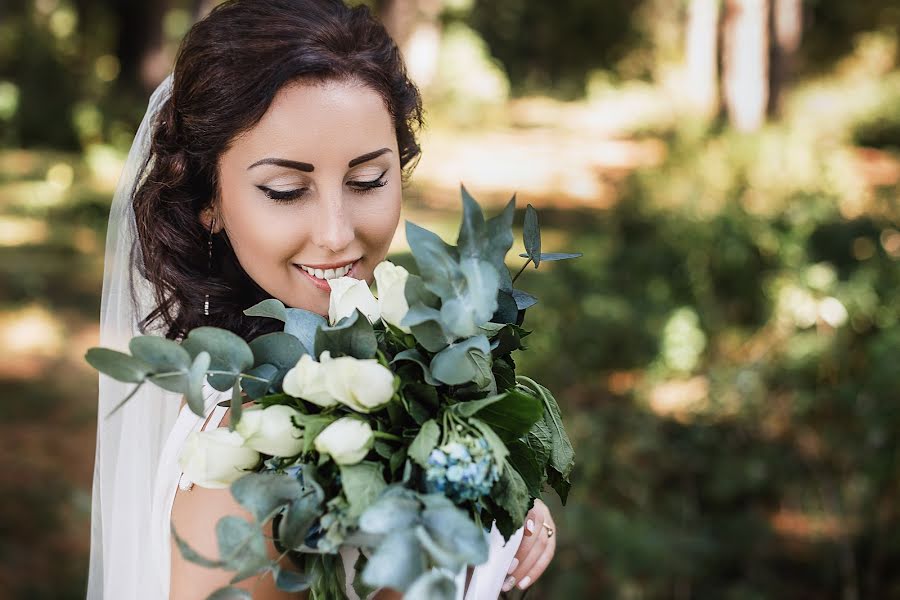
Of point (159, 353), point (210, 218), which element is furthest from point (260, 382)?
point (210, 218)

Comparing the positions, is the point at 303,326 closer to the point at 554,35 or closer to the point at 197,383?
the point at 197,383

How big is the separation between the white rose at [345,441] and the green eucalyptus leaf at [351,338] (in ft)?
0.37

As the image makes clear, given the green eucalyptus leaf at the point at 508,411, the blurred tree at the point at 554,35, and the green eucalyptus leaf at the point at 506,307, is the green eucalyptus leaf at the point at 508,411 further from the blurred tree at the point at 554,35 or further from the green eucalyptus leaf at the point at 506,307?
the blurred tree at the point at 554,35

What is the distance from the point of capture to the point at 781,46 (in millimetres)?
11922

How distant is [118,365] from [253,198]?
0.51m

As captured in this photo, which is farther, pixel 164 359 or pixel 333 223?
pixel 333 223

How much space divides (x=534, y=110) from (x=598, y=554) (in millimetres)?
16017

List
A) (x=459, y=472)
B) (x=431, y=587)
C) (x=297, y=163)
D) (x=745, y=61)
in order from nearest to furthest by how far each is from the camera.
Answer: (x=431, y=587) → (x=459, y=472) → (x=297, y=163) → (x=745, y=61)

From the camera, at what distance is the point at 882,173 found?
35.3ft

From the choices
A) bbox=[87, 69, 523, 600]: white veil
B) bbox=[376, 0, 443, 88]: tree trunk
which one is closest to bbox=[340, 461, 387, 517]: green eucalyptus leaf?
bbox=[87, 69, 523, 600]: white veil

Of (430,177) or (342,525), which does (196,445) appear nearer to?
(342,525)

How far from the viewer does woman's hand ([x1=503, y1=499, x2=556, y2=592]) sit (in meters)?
1.79

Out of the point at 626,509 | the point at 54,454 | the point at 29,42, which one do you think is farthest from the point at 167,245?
the point at 29,42

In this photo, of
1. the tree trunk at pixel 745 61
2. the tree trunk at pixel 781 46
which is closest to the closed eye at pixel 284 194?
the tree trunk at pixel 745 61
